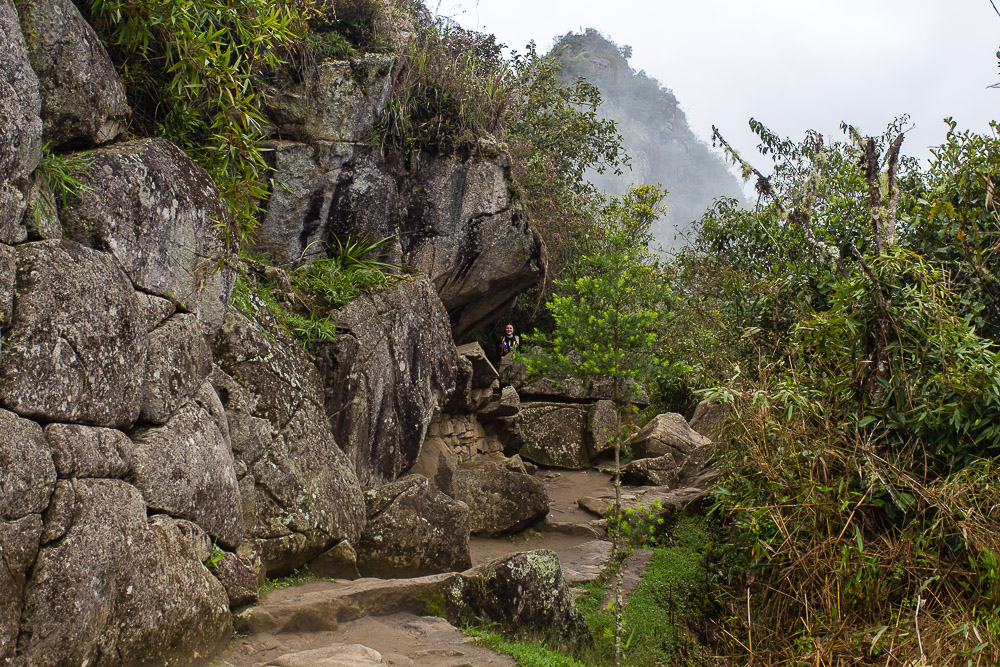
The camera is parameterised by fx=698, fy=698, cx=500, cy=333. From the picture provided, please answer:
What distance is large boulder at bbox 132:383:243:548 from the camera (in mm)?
4520

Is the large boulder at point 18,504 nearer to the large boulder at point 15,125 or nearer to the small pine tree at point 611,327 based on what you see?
the large boulder at point 15,125

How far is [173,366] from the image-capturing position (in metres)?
5.01

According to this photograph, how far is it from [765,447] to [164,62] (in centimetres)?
616

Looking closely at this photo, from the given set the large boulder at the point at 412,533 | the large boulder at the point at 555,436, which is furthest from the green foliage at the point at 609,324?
the large boulder at the point at 555,436

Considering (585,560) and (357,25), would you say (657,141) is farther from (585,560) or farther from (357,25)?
(585,560)

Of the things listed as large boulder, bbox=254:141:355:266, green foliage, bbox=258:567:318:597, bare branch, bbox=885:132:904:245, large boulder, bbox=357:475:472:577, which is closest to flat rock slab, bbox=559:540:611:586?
large boulder, bbox=357:475:472:577

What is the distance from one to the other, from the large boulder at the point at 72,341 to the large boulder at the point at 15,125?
0.21 m

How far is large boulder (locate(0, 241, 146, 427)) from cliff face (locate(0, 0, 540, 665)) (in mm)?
11

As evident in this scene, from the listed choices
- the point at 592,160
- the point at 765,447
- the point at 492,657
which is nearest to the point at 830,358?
the point at 765,447

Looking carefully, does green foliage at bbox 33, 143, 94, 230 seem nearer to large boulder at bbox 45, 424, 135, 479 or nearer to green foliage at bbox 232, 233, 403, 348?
large boulder at bbox 45, 424, 135, 479

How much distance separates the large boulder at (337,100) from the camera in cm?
1009

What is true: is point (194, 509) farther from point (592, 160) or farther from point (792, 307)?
point (592, 160)

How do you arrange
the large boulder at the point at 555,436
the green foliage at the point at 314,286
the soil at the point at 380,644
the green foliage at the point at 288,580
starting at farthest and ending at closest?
the large boulder at the point at 555,436
the green foliage at the point at 314,286
the green foliage at the point at 288,580
the soil at the point at 380,644

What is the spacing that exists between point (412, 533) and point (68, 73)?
193 inches
